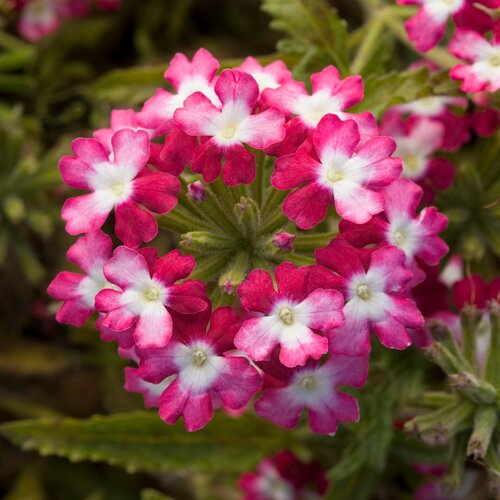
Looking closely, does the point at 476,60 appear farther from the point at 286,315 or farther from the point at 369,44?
the point at 286,315

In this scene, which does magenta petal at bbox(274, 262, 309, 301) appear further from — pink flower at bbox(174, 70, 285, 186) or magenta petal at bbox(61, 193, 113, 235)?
magenta petal at bbox(61, 193, 113, 235)

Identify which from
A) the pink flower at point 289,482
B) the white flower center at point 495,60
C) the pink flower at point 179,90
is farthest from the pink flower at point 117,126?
the pink flower at point 289,482

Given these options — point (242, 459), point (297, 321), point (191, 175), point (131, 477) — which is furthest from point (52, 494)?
point (297, 321)

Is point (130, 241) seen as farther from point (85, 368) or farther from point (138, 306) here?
point (85, 368)

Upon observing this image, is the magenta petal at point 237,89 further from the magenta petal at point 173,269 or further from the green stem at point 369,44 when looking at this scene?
the green stem at point 369,44

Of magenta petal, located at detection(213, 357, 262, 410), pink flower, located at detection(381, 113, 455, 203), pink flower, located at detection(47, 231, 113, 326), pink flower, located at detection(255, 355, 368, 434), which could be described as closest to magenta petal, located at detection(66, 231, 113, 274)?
pink flower, located at detection(47, 231, 113, 326)
